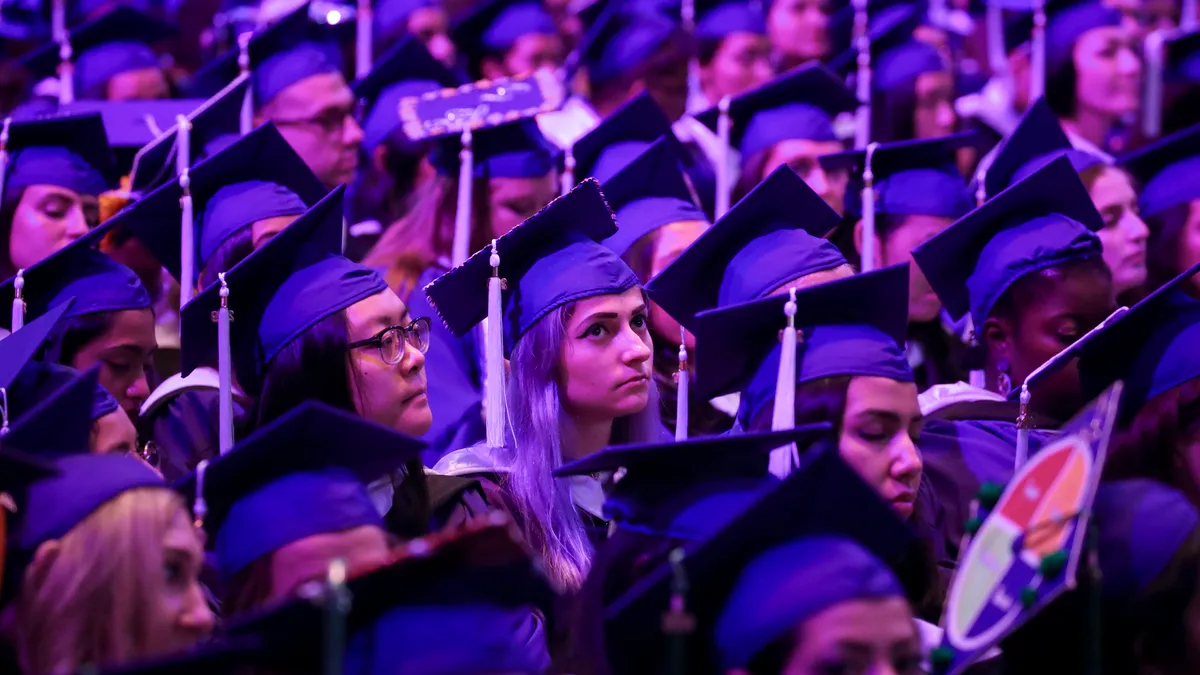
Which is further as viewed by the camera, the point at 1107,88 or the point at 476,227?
the point at 1107,88

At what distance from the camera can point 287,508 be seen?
93.7 inches

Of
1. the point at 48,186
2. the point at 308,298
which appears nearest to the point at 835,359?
the point at 308,298

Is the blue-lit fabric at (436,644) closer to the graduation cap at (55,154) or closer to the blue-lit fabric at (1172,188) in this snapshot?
the graduation cap at (55,154)

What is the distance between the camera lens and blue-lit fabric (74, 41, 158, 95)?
5965mm

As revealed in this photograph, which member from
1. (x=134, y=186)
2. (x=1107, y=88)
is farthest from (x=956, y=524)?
(x=1107, y=88)

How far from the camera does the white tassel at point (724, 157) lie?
205 inches

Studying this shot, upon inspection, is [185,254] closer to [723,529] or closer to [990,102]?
[723,529]

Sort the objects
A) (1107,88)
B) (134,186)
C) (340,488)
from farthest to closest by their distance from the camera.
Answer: (1107,88) → (134,186) → (340,488)

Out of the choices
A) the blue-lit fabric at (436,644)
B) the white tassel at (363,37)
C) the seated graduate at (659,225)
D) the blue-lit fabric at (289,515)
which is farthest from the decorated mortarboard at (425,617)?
the white tassel at (363,37)

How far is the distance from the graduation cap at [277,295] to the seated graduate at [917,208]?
190cm

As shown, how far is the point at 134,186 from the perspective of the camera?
15.3ft

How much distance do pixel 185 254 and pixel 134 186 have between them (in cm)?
90

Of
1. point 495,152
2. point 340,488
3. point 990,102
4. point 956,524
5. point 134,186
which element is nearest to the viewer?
point 340,488

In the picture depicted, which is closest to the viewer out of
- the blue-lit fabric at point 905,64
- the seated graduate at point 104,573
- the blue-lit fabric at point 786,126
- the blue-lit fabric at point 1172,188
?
the seated graduate at point 104,573
